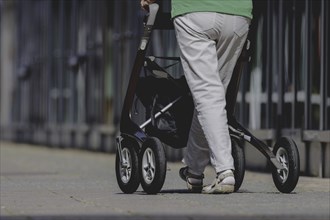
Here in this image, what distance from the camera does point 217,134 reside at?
7949mm

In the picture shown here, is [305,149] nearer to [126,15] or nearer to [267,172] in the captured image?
[267,172]

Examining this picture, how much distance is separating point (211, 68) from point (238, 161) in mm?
611

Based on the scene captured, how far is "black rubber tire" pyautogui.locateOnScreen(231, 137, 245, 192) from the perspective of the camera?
8.23 metres

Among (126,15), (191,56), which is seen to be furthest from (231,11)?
(126,15)

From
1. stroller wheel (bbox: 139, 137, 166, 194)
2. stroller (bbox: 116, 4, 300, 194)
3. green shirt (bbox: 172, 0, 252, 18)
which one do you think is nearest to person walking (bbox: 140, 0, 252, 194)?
green shirt (bbox: 172, 0, 252, 18)

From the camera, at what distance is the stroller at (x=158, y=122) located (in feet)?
26.9

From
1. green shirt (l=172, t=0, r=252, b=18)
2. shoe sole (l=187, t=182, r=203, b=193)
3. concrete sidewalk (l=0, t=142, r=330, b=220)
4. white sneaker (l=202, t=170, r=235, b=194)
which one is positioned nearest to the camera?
concrete sidewalk (l=0, t=142, r=330, b=220)

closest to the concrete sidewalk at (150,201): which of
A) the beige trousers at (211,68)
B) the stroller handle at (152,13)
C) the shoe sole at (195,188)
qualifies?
the shoe sole at (195,188)

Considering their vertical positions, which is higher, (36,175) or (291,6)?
(291,6)

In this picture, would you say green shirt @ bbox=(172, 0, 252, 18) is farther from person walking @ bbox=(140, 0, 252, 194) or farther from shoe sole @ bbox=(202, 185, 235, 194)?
shoe sole @ bbox=(202, 185, 235, 194)

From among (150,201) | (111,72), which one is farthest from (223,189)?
(111,72)

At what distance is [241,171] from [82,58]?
14544 mm

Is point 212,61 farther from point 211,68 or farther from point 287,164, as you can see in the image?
point 287,164

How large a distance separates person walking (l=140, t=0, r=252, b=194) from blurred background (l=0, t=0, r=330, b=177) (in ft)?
1.25
